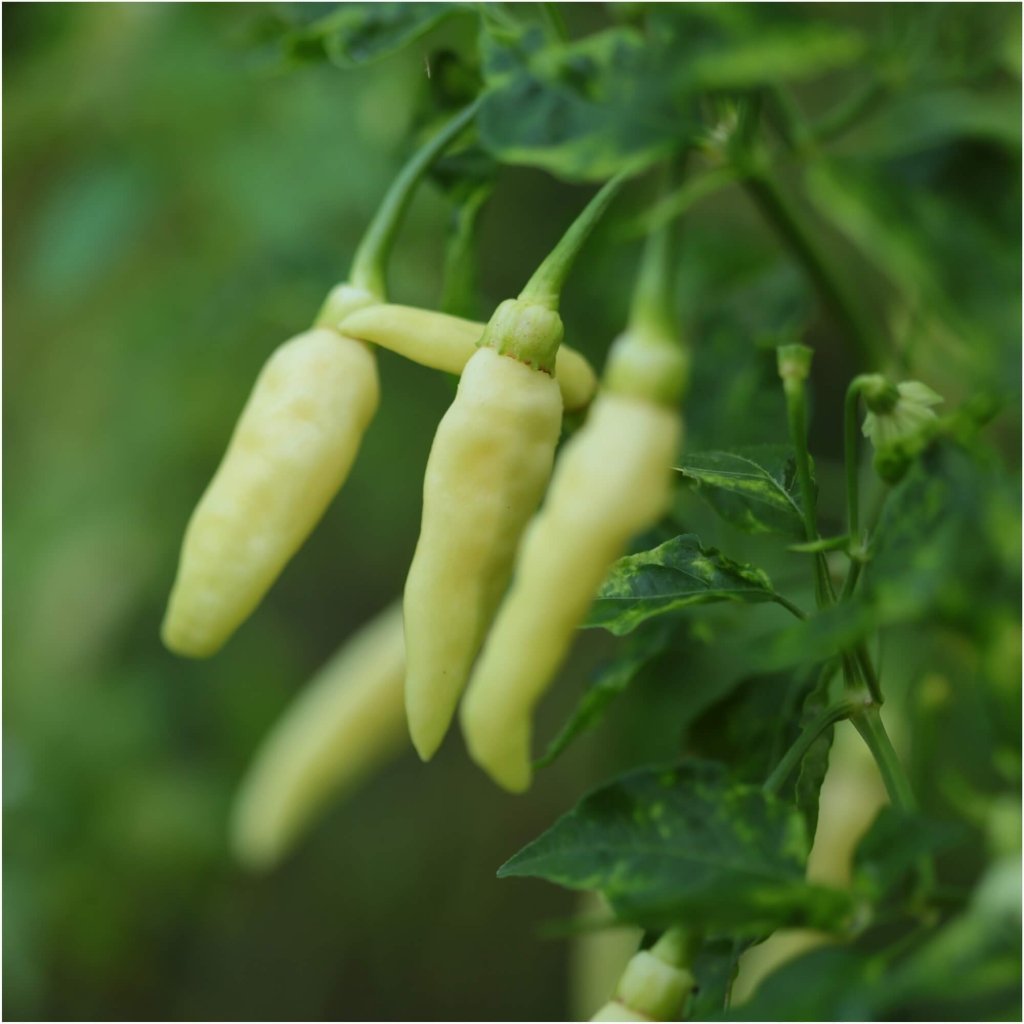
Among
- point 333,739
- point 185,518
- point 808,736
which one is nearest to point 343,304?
point 808,736

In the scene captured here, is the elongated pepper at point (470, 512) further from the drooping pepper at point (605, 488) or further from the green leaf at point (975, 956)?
the green leaf at point (975, 956)

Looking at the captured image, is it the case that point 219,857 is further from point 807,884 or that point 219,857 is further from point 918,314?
point 807,884

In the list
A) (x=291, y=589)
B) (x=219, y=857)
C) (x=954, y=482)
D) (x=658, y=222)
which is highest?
(x=658, y=222)

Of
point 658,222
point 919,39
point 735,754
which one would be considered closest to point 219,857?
point 735,754

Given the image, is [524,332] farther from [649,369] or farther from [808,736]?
[808,736]

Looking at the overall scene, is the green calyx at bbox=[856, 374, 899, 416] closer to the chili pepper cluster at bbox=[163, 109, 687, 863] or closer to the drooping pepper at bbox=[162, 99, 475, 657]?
the chili pepper cluster at bbox=[163, 109, 687, 863]
